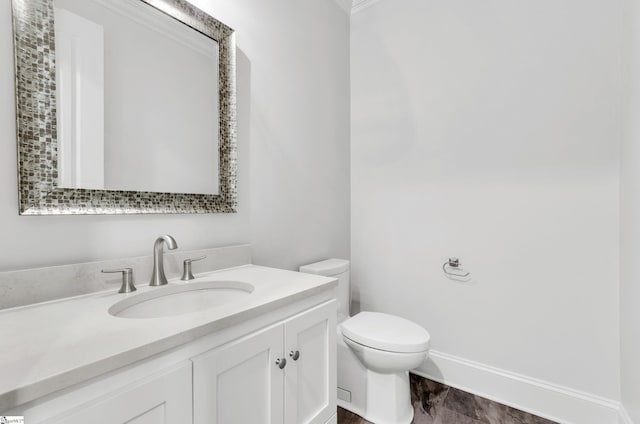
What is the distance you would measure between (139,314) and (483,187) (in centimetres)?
185

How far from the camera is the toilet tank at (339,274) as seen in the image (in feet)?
Result: 5.72

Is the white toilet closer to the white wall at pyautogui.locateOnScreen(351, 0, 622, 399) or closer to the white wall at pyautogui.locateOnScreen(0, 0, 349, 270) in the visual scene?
the white wall at pyautogui.locateOnScreen(0, 0, 349, 270)

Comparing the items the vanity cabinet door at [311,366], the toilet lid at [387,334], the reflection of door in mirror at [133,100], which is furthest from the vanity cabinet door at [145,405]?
the toilet lid at [387,334]

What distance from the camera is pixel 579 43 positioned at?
1.50 meters

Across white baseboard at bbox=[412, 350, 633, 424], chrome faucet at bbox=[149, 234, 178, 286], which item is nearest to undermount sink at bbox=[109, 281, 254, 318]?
chrome faucet at bbox=[149, 234, 178, 286]

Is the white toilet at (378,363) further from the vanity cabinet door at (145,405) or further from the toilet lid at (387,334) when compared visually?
the vanity cabinet door at (145,405)

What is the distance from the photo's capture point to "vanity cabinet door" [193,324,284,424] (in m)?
0.71

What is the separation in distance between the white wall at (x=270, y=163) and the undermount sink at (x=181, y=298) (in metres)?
0.19

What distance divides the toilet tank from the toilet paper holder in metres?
0.65

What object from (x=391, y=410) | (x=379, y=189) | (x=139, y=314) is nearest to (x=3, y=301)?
(x=139, y=314)

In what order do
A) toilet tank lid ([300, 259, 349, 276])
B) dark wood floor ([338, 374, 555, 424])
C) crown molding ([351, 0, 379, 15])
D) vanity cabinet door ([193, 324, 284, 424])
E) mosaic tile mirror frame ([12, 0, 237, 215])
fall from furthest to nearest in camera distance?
crown molding ([351, 0, 379, 15]) < toilet tank lid ([300, 259, 349, 276]) < dark wood floor ([338, 374, 555, 424]) < mosaic tile mirror frame ([12, 0, 237, 215]) < vanity cabinet door ([193, 324, 284, 424])

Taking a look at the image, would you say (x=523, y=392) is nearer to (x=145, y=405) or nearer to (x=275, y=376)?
(x=275, y=376)

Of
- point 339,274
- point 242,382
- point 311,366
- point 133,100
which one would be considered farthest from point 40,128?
point 339,274

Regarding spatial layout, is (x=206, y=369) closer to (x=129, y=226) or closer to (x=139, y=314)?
(x=139, y=314)
